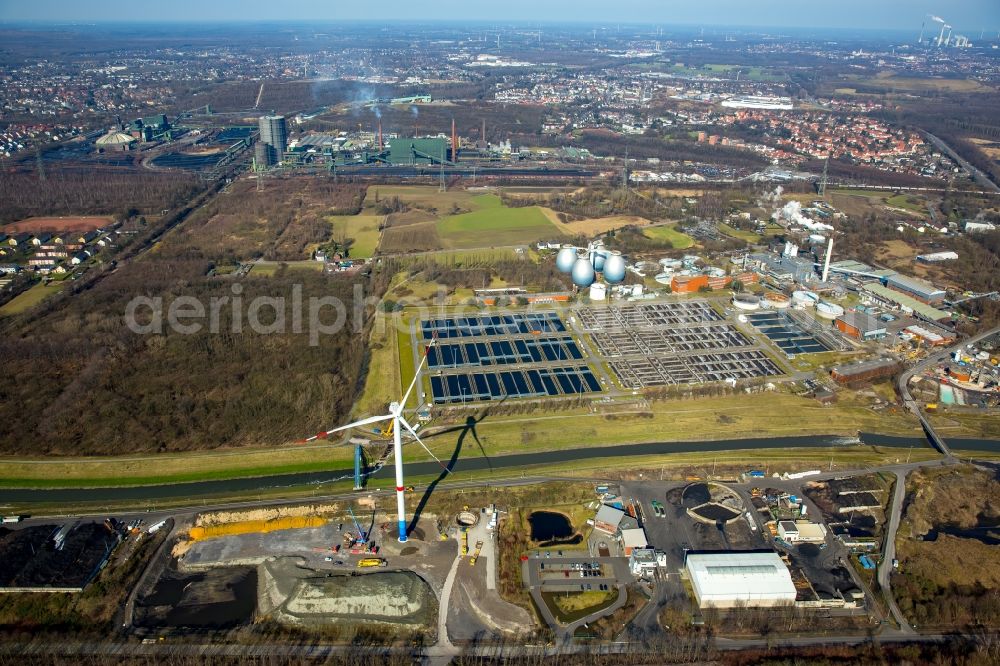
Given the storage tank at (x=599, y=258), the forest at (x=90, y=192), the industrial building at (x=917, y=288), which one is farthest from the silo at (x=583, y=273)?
the forest at (x=90, y=192)

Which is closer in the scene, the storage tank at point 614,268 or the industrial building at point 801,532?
the industrial building at point 801,532

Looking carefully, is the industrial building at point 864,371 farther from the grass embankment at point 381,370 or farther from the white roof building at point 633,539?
the grass embankment at point 381,370

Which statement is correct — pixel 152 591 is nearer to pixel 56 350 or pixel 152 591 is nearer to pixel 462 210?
pixel 56 350

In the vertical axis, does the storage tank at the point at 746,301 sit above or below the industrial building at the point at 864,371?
above

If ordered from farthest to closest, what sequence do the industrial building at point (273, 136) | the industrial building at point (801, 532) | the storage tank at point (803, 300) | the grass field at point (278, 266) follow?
the industrial building at point (273, 136) < the grass field at point (278, 266) < the storage tank at point (803, 300) < the industrial building at point (801, 532)

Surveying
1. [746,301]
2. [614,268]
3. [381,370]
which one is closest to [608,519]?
[381,370]

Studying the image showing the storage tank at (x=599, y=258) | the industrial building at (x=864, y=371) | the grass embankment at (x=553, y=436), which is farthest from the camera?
the storage tank at (x=599, y=258)

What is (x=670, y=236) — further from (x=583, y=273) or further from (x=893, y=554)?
(x=893, y=554)
